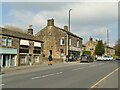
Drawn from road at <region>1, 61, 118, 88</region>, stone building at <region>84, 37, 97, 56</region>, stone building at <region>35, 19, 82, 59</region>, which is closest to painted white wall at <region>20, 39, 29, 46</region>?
road at <region>1, 61, 118, 88</region>

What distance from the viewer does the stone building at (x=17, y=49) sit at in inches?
1457

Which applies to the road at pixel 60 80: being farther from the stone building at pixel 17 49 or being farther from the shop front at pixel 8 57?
the stone building at pixel 17 49

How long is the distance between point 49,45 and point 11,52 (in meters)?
29.0

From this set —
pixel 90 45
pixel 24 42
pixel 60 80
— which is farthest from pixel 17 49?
pixel 90 45

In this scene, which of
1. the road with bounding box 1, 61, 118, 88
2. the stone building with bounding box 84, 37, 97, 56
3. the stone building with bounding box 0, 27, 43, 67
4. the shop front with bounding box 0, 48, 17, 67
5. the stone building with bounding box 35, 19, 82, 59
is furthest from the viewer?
the stone building with bounding box 84, 37, 97, 56

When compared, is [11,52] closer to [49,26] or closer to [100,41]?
[49,26]

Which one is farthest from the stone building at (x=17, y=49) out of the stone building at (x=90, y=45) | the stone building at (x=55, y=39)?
the stone building at (x=90, y=45)

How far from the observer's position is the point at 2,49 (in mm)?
36375

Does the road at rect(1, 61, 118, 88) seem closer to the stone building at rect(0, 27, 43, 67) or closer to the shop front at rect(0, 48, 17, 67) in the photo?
the shop front at rect(0, 48, 17, 67)

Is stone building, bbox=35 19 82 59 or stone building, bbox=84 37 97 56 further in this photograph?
stone building, bbox=84 37 97 56

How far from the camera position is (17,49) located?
40.3 metres

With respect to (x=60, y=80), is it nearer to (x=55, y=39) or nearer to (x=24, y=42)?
(x=24, y=42)

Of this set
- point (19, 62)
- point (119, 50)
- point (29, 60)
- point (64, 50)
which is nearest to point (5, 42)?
point (19, 62)

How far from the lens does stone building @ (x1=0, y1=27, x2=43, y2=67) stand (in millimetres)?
37000
